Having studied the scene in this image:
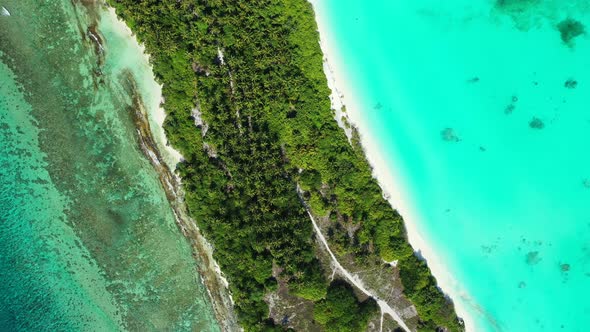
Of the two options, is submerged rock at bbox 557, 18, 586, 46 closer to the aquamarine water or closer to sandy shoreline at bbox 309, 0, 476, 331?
the aquamarine water

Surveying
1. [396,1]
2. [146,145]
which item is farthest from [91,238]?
[396,1]

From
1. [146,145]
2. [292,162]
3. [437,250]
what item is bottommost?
[437,250]

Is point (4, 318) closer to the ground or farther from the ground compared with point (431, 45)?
closer to the ground

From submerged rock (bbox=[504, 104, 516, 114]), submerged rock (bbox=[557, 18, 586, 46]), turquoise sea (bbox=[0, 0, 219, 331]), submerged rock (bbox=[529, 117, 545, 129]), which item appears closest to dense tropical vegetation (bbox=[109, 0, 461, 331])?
turquoise sea (bbox=[0, 0, 219, 331])

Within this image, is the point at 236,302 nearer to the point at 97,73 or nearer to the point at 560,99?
the point at 97,73

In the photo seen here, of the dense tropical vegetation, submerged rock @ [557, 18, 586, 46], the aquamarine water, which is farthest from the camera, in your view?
the aquamarine water

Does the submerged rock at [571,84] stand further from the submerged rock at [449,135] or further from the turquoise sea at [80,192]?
the turquoise sea at [80,192]
